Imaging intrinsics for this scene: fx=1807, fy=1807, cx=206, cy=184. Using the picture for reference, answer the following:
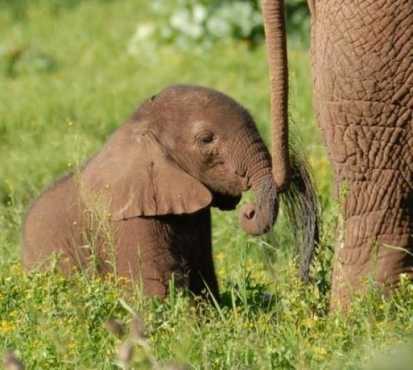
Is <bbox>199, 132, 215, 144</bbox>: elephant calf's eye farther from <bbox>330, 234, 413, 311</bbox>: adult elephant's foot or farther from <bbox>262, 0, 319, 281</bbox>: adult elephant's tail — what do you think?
<bbox>330, 234, 413, 311</bbox>: adult elephant's foot

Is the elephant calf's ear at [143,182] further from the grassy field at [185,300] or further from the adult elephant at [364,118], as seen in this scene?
the adult elephant at [364,118]

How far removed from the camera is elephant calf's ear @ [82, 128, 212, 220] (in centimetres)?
629

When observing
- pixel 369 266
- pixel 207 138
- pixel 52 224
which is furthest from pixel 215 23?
pixel 369 266

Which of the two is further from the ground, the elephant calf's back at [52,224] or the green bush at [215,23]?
the green bush at [215,23]

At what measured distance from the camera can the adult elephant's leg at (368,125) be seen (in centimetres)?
564

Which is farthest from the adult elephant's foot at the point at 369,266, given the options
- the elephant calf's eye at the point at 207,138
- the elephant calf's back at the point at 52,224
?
the elephant calf's back at the point at 52,224

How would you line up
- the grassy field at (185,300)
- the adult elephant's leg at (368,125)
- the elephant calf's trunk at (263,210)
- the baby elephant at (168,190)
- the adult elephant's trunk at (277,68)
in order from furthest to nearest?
the baby elephant at (168,190) < the elephant calf's trunk at (263,210) < the adult elephant's trunk at (277,68) < the adult elephant's leg at (368,125) < the grassy field at (185,300)

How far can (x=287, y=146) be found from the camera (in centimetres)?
596

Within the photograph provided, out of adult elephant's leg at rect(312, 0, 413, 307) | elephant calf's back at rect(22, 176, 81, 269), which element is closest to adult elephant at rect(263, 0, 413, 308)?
adult elephant's leg at rect(312, 0, 413, 307)

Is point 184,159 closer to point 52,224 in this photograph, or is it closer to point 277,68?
point 52,224

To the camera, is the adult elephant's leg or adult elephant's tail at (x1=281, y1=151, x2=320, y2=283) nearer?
the adult elephant's leg

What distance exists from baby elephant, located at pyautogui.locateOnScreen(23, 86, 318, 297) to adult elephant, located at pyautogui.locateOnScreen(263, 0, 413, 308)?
1.15 ft

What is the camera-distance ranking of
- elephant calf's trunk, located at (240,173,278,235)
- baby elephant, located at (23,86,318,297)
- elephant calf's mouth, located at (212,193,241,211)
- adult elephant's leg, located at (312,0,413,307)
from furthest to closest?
1. elephant calf's mouth, located at (212,193,241,211)
2. baby elephant, located at (23,86,318,297)
3. elephant calf's trunk, located at (240,173,278,235)
4. adult elephant's leg, located at (312,0,413,307)

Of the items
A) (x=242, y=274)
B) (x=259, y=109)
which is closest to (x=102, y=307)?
(x=242, y=274)
